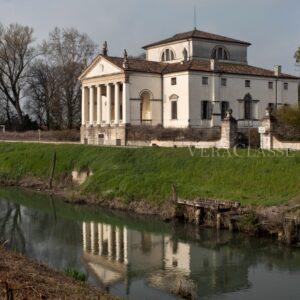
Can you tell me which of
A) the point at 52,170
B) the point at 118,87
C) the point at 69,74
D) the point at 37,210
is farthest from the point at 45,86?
the point at 37,210

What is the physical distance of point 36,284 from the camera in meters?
15.0

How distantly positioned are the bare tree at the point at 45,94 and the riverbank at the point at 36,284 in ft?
192

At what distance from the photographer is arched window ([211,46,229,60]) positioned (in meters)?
60.9

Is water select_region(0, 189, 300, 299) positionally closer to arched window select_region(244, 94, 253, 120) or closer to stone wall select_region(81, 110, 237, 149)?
stone wall select_region(81, 110, 237, 149)

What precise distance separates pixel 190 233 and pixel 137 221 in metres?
4.51

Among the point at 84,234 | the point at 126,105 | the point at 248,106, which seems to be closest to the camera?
the point at 84,234

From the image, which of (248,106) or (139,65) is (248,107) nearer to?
(248,106)

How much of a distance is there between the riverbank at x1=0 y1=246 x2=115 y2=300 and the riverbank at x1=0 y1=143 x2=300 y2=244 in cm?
1100

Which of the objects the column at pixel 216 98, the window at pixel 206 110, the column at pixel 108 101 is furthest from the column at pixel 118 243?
the column at pixel 108 101

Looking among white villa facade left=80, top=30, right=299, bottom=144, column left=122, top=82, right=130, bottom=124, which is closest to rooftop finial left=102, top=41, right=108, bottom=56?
white villa facade left=80, top=30, right=299, bottom=144

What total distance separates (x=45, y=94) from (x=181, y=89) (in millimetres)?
29592

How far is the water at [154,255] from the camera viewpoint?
1922cm

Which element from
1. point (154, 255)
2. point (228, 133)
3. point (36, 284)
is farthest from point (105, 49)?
point (36, 284)

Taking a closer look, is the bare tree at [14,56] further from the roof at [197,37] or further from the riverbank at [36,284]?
the riverbank at [36,284]
